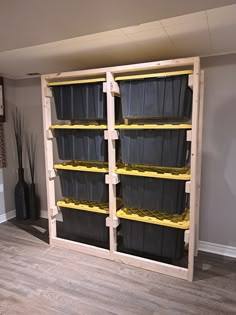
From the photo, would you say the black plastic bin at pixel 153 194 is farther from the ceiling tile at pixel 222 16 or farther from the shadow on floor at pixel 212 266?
the ceiling tile at pixel 222 16

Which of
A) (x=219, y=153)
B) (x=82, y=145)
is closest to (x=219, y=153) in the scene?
(x=219, y=153)

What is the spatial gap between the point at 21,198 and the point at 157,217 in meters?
2.06

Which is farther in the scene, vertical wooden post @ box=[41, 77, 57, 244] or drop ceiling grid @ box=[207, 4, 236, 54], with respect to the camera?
vertical wooden post @ box=[41, 77, 57, 244]

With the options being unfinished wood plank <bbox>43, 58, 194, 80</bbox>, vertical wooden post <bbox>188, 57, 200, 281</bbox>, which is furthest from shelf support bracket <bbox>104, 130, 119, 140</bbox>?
vertical wooden post <bbox>188, 57, 200, 281</bbox>

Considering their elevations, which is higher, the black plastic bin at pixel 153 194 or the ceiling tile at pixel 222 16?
the ceiling tile at pixel 222 16

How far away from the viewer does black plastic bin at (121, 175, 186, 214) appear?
213 centimetres

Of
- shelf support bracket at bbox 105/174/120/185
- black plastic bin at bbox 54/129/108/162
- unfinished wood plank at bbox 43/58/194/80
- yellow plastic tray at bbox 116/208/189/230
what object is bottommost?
yellow plastic tray at bbox 116/208/189/230

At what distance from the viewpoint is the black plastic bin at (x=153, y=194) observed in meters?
2.13

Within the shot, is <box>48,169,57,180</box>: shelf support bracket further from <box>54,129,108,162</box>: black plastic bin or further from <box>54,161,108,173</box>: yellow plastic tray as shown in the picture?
<box>54,129,108,162</box>: black plastic bin

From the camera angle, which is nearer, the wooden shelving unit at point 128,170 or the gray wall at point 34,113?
the wooden shelving unit at point 128,170

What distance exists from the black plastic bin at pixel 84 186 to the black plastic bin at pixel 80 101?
58 centimetres

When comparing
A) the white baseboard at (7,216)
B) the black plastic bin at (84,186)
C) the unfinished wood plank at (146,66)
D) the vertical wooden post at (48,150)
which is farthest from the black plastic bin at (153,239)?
the white baseboard at (7,216)

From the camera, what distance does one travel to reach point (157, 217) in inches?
89.5

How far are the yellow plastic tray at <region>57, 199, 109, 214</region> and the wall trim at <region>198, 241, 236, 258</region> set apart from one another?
112 centimetres
